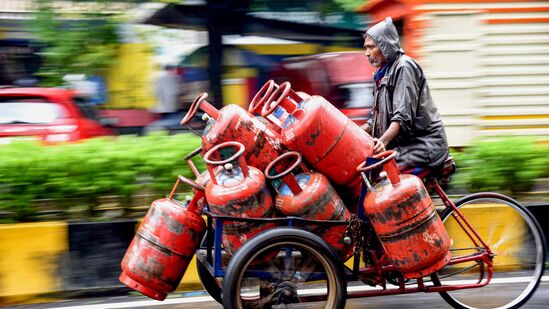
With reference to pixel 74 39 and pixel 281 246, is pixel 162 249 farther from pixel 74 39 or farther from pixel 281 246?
pixel 74 39

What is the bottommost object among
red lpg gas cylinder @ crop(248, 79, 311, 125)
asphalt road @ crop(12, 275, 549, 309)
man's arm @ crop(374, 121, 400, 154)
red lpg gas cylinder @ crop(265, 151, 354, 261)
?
asphalt road @ crop(12, 275, 549, 309)

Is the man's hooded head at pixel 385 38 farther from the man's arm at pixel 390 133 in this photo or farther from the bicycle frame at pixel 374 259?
the bicycle frame at pixel 374 259

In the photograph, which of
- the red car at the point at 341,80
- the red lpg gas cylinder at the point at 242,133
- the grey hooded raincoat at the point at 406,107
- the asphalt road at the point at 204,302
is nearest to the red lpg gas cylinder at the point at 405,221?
the grey hooded raincoat at the point at 406,107

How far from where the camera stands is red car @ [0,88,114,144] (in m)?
9.12

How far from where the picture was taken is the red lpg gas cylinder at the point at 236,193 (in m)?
3.98

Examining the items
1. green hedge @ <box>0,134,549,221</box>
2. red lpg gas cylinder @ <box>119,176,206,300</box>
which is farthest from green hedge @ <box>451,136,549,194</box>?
red lpg gas cylinder @ <box>119,176,206,300</box>

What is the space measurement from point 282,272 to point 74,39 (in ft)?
23.0

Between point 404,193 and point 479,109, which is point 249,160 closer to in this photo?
point 404,193

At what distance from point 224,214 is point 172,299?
1574mm

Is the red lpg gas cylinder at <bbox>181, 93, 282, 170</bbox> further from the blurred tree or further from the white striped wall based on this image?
the blurred tree

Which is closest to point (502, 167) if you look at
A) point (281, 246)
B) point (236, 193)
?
point (281, 246)

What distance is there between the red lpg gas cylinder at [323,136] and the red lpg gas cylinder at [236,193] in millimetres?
300

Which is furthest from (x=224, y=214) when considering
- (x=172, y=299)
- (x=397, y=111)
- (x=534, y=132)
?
(x=534, y=132)

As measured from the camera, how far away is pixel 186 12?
9828mm
